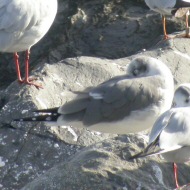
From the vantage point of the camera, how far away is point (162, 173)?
22.4 feet

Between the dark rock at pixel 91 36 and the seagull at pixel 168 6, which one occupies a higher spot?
the seagull at pixel 168 6

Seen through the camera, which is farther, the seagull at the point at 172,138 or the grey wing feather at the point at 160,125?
the grey wing feather at the point at 160,125

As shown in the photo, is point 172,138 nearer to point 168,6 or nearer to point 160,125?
point 160,125

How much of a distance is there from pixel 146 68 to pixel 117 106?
0.48 meters

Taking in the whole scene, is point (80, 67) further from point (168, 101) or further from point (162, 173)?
point (162, 173)

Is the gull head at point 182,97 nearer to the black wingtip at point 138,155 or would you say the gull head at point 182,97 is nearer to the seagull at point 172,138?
the seagull at point 172,138

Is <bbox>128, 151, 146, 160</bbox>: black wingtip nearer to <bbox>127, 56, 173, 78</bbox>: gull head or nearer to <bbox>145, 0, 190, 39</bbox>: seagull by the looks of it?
<bbox>127, 56, 173, 78</bbox>: gull head

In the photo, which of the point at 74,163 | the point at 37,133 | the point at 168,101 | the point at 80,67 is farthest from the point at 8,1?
the point at 74,163

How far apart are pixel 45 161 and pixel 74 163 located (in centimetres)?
128

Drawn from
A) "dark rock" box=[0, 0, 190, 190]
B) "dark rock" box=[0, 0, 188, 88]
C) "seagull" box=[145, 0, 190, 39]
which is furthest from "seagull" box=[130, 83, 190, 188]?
"seagull" box=[145, 0, 190, 39]

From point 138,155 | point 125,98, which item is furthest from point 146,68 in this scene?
point 138,155

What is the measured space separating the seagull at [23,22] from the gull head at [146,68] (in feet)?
4.24

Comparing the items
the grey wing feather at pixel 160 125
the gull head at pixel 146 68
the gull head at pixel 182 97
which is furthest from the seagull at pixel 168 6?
the grey wing feather at pixel 160 125

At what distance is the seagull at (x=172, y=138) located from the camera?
6426mm
